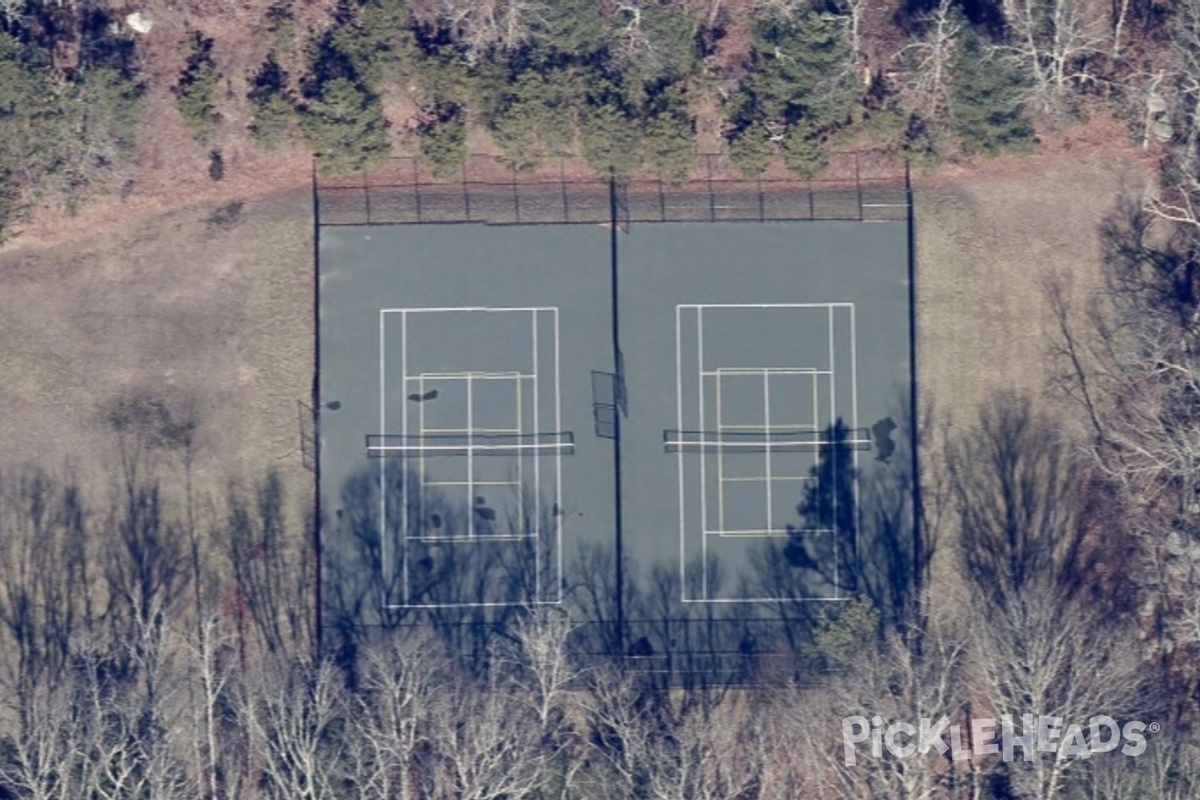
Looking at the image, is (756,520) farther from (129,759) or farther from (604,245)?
(129,759)

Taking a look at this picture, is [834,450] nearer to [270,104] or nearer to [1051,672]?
[1051,672]

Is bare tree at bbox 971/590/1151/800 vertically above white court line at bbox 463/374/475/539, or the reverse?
white court line at bbox 463/374/475/539

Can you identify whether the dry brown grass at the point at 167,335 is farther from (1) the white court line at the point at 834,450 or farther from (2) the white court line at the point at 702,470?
(1) the white court line at the point at 834,450

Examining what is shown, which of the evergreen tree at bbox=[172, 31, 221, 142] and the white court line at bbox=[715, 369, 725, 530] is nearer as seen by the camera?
the white court line at bbox=[715, 369, 725, 530]

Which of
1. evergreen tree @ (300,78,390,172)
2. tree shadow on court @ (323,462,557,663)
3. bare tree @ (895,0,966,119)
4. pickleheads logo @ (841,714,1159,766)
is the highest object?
bare tree @ (895,0,966,119)

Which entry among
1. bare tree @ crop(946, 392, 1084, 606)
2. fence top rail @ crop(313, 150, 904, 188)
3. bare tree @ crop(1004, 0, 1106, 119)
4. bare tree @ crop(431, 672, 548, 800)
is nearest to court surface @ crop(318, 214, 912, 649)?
fence top rail @ crop(313, 150, 904, 188)

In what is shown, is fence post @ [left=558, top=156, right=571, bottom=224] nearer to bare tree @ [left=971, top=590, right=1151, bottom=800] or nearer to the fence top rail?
the fence top rail

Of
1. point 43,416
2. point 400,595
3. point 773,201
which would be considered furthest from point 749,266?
point 43,416
